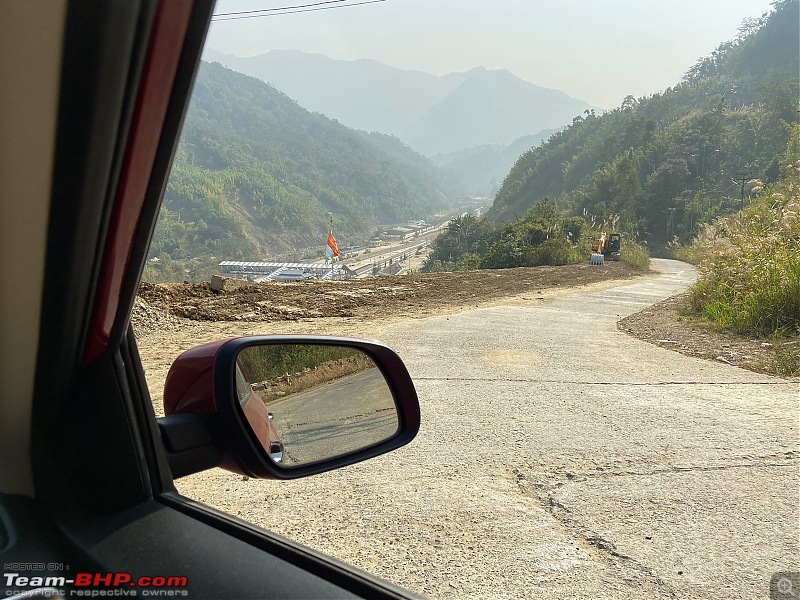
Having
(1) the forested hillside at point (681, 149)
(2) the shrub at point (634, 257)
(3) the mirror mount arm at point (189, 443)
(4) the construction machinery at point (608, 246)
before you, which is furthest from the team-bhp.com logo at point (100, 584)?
(1) the forested hillside at point (681, 149)

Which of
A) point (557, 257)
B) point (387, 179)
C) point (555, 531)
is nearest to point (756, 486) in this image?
point (555, 531)

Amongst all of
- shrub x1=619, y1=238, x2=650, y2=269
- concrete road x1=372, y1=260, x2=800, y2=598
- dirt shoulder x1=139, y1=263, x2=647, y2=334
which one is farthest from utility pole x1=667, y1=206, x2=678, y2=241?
concrete road x1=372, y1=260, x2=800, y2=598

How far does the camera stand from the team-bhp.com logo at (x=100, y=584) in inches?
37.4

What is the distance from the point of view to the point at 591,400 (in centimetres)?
545

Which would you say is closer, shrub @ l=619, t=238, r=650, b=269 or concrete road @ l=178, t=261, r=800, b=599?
concrete road @ l=178, t=261, r=800, b=599

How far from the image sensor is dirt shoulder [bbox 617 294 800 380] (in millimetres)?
6895

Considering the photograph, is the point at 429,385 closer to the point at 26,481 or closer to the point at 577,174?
the point at 26,481

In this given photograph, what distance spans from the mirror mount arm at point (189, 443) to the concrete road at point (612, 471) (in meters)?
1.57

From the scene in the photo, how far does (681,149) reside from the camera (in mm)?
53688

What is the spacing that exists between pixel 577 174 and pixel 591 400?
7225cm

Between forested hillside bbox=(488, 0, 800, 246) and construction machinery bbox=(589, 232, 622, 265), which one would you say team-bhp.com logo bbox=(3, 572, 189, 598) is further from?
forested hillside bbox=(488, 0, 800, 246)

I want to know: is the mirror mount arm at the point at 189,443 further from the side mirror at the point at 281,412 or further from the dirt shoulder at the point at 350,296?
the dirt shoulder at the point at 350,296

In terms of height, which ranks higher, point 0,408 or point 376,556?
point 0,408

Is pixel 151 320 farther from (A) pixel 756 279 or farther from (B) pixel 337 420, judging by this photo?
(A) pixel 756 279
